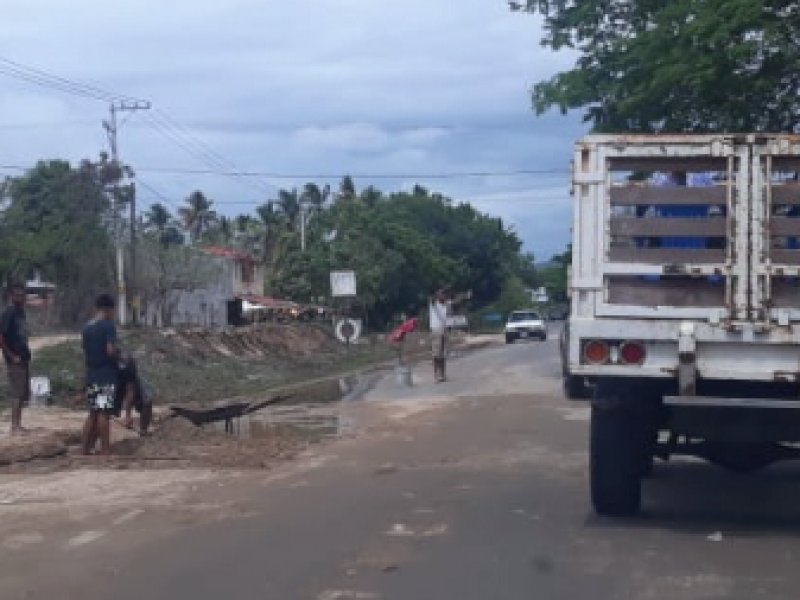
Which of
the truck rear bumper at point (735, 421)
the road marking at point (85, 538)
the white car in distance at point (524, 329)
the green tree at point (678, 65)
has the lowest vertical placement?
the white car in distance at point (524, 329)

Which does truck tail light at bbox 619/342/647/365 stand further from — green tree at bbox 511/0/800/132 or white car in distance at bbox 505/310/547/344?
white car in distance at bbox 505/310/547/344

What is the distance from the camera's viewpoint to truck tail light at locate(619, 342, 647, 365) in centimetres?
949

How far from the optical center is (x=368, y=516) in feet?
35.1

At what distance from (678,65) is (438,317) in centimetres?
876

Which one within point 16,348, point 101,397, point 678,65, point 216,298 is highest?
→ point 678,65

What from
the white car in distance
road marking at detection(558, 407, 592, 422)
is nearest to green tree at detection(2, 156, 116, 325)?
the white car in distance

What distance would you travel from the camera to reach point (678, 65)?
19.9 m

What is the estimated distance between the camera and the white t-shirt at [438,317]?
2720cm

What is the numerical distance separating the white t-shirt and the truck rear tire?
1681 centimetres

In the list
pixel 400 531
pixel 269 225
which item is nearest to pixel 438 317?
pixel 400 531

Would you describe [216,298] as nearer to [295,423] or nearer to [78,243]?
[78,243]

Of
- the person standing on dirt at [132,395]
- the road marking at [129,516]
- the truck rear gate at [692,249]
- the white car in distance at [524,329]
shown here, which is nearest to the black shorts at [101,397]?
the person standing on dirt at [132,395]

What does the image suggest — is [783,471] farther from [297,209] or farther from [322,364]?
[297,209]

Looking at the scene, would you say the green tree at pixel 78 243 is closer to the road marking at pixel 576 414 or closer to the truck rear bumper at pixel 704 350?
the road marking at pixel 576 414
